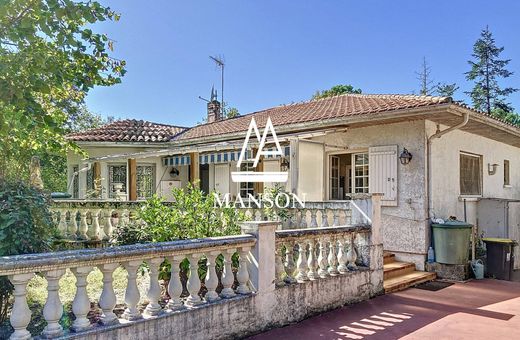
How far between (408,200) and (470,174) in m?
4.15

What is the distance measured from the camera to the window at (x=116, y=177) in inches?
685

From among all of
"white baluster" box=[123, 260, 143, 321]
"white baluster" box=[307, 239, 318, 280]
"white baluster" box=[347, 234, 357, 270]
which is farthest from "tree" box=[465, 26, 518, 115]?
"white baluster" box=[123, 260, 143, 321]

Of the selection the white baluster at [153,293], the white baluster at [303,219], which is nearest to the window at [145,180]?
the white baluster at [303,219]

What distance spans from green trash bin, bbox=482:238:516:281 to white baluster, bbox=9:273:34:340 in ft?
37.9

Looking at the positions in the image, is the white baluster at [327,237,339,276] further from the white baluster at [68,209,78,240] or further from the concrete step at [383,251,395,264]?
the white baluster at [68,209,78,240]

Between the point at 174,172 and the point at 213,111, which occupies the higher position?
the point at 213,111

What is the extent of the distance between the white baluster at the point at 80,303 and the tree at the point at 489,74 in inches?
1839

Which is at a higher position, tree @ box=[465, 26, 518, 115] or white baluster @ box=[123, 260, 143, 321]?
tree @ box=[465, 26, 518, 115]

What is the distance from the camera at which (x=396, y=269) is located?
1005cm

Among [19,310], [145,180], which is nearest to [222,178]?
[145,180]

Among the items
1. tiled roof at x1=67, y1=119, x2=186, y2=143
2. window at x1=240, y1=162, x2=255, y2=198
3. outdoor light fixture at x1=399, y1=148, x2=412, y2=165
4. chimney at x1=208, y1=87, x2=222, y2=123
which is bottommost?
window at x1=240, y1=162, x2=255, y2=198

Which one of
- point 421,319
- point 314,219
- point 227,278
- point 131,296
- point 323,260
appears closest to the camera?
point 131,296

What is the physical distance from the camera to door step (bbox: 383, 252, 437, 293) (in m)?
9.20

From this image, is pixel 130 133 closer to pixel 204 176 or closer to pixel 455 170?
pixel 204 176
